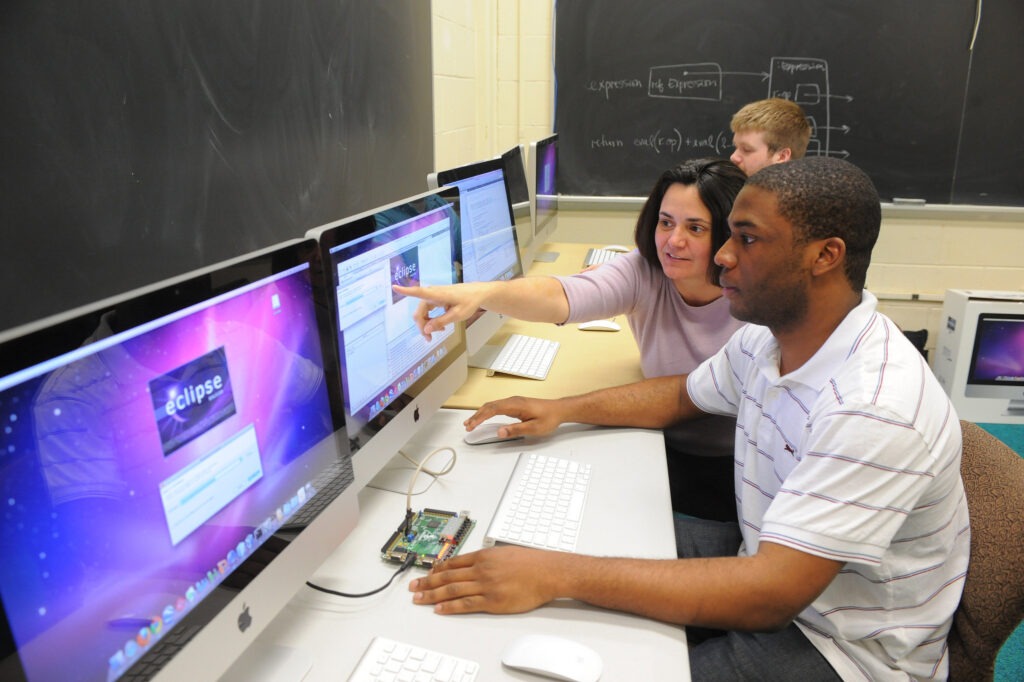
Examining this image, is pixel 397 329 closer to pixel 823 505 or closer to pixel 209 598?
pixel 209 598

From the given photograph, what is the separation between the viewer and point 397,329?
1.29m

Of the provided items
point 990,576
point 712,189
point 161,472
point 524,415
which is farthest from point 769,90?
point 161,472

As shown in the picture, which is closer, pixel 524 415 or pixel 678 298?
pixel 524 415

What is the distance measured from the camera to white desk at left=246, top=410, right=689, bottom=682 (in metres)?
0.92

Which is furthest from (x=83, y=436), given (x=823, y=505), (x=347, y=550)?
(x=823, y=505)

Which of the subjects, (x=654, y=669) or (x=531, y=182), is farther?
(x=531, y=182)

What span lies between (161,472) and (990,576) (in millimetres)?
1164

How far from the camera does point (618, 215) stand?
3.91m

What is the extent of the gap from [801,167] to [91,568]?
3.61 feet

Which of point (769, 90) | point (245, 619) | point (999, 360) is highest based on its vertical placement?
point (769, 90)

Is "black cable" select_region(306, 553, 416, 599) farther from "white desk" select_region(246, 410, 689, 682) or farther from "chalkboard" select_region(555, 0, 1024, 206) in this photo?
"chalkboard" select_region(555, 0, 1024, 206)

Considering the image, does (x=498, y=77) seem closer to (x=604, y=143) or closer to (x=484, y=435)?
(x=604, y=143)

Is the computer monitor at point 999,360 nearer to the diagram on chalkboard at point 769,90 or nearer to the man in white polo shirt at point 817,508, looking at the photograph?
the diagram on chalkboard at point 769,90

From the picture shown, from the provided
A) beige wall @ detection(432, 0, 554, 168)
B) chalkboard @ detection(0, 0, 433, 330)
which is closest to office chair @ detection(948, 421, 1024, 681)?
chalkboard @ detection(0, 0, 433, 330)
